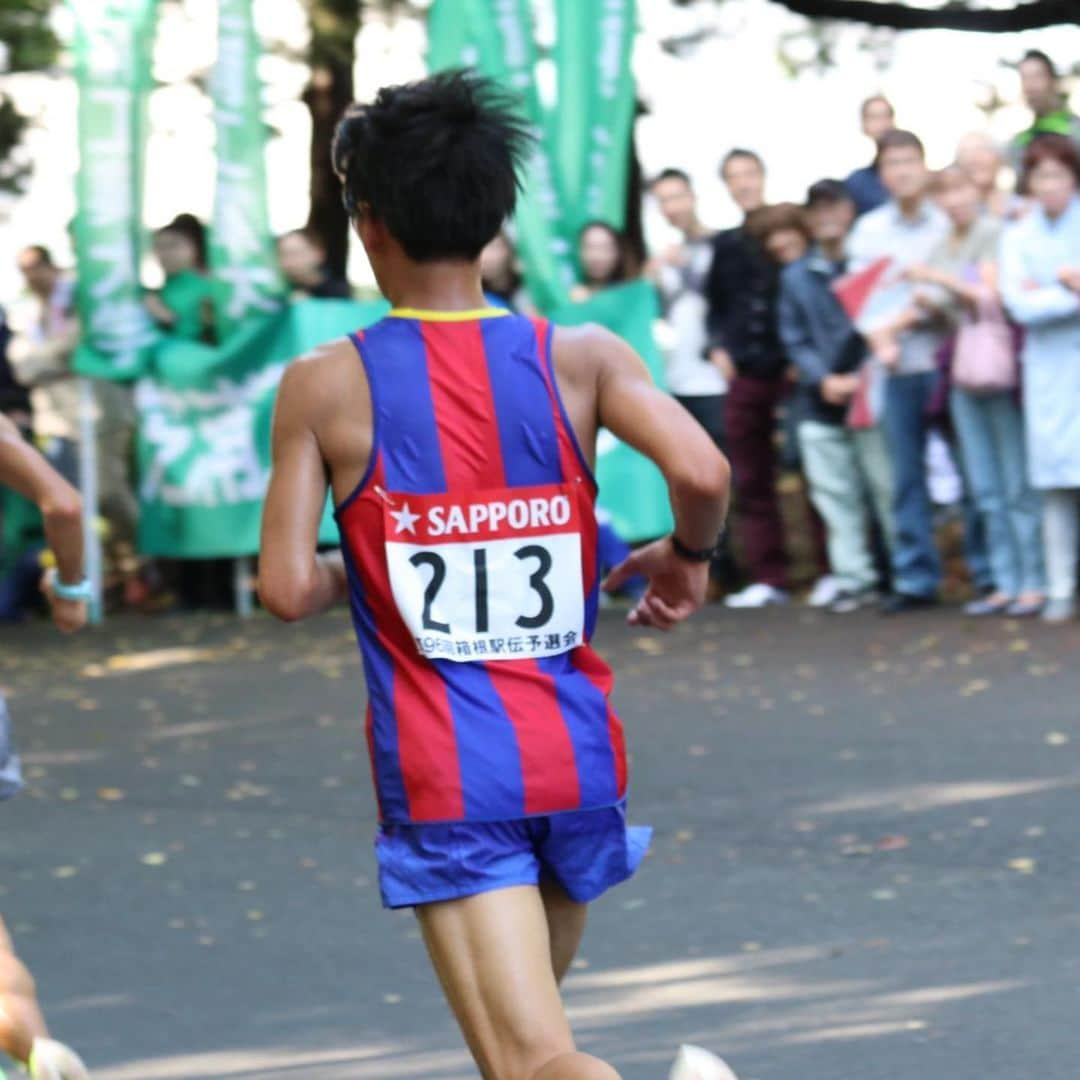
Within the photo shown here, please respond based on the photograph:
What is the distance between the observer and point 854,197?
13414 mm

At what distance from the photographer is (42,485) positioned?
4.73 meters

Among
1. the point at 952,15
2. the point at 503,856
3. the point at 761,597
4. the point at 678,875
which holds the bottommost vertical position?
the point at 761,597

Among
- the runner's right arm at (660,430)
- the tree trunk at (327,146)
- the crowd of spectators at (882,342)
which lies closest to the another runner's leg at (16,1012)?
the runner's right arm at (660,430)

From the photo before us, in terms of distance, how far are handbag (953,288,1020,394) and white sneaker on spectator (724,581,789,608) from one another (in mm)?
2179

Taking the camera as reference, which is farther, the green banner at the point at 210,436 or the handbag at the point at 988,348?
the green banner at the point at 210,436

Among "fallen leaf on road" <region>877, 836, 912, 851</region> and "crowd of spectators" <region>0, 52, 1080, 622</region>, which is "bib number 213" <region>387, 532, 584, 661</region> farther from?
"crowd of spectators" <region>0, 52, 1080, 622</region>

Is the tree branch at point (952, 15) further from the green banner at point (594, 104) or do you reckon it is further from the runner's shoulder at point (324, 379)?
the green banner at point (594, 104)

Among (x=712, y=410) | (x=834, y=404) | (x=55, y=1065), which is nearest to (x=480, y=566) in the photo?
(x=55, y=1065)

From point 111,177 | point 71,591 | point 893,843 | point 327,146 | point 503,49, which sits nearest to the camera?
point 71,591

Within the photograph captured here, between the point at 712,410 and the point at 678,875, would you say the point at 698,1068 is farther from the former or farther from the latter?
the point at 712,410

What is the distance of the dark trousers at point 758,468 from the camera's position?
44.3ft

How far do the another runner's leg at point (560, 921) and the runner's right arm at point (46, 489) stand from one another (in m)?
1.35

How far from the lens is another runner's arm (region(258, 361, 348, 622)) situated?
365 cm

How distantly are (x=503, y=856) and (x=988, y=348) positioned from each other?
8.67 m
